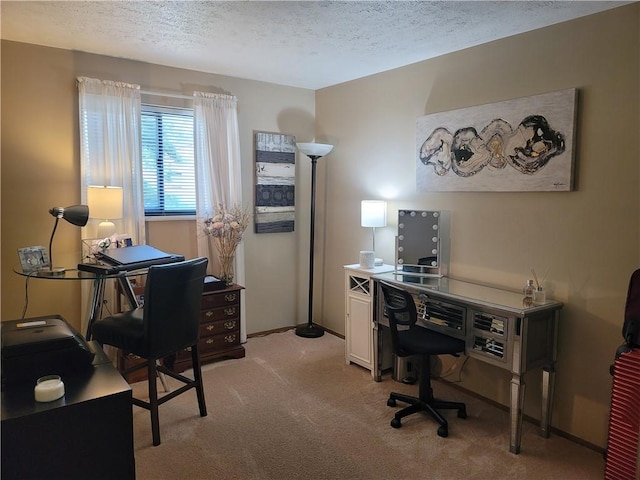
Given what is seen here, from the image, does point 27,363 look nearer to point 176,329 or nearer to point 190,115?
point 176,329

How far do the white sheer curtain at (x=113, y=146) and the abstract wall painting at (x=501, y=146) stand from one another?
2.24m

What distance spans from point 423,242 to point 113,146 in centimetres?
249

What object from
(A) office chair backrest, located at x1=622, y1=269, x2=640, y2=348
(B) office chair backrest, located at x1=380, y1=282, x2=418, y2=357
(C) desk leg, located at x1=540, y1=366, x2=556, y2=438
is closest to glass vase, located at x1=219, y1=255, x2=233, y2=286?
(B) office chair backrest, located at x1=380, y1=282, x2=418, y2=357

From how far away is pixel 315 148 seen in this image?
13.4ft

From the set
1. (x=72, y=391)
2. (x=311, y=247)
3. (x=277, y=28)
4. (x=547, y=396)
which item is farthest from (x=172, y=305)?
(x=547, y=396)

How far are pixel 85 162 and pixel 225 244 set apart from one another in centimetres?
124

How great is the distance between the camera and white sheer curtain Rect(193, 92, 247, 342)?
12.6ft

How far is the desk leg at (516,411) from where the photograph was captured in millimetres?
2471

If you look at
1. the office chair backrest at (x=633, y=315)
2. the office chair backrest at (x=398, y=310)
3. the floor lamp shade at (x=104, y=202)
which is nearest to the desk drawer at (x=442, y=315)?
the office chair backrest at (x=398, y=310)

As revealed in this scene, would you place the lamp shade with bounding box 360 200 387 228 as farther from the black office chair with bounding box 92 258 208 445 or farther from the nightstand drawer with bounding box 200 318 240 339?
the black office chair with bounding box 92 258 208 445

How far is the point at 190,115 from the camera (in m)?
3.87

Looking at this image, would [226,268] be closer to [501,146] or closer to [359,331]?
[359,331]

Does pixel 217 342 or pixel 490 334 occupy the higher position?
pixel 490 334

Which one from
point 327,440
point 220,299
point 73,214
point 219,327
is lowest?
point 327,440
